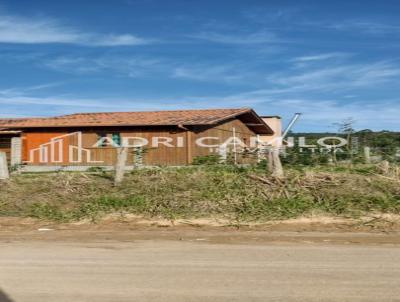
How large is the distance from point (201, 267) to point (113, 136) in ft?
84.5

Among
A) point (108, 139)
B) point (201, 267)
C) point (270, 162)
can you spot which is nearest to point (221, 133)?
point (108, 139)

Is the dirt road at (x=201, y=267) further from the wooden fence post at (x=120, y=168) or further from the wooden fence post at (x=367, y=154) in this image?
the wooden fence post at (x=367, y=154)

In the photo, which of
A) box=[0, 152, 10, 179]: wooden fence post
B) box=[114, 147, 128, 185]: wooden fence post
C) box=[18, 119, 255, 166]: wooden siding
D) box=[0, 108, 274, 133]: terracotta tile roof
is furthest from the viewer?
box=[0, 108, 274, 133]: terracotta tile roof

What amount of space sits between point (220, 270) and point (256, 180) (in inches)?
227

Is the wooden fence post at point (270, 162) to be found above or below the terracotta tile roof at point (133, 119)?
below

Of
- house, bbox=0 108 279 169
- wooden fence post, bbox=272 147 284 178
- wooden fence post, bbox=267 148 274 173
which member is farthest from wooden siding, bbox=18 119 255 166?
wooden fence post, bbox=272 147 284 178

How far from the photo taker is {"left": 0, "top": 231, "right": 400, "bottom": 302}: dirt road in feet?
19.1

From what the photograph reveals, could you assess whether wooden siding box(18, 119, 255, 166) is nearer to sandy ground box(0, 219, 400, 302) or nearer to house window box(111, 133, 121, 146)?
house window box(111, 133, 121, 146)

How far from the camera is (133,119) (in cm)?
3284

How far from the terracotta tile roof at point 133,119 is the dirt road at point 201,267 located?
21094mm

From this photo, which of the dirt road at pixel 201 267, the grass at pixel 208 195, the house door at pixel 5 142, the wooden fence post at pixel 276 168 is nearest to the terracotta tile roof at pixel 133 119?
the house door at pixel 5 142

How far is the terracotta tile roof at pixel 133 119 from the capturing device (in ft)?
103

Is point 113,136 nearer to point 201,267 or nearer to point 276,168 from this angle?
point 276,168

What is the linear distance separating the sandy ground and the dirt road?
1cm
